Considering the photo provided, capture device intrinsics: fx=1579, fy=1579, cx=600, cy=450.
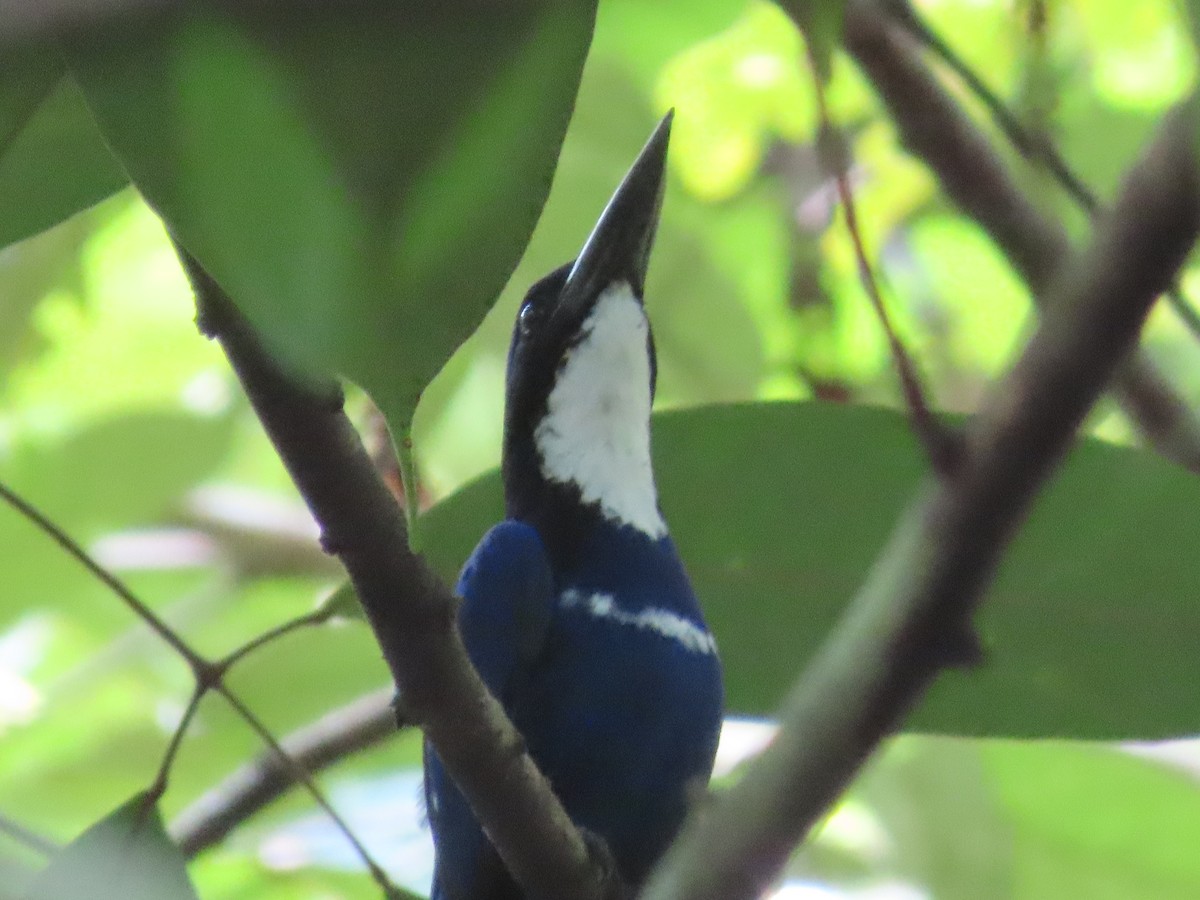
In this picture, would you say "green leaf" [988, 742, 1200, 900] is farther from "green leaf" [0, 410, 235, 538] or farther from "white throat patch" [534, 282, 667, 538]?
"green leaf" [0, 410, 235, 538]

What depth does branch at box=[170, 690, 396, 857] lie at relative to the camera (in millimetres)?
1903

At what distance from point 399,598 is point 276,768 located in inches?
46.7

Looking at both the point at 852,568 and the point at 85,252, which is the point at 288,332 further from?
the point at 85,252

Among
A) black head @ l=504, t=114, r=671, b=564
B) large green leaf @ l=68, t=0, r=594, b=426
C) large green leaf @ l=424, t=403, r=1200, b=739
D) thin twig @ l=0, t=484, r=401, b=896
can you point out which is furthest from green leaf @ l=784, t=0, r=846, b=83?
black head @ l=504, t=114, r=671, b=564

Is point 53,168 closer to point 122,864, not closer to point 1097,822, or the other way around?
point 122,864

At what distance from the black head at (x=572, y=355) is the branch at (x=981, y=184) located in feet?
1.27

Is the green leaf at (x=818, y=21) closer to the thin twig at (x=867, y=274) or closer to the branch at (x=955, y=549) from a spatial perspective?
the thin twig at (x=867, y=274)

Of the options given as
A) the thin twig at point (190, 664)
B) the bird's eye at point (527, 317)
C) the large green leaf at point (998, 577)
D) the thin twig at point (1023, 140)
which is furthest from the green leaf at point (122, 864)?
the bird's eye at point (527, 317)

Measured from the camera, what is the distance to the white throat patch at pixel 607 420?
67.5 inches

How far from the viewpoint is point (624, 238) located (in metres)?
1.54

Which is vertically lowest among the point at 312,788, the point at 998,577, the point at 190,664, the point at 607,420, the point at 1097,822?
the point at 1097,822

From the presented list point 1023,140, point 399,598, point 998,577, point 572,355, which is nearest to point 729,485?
point 998,577

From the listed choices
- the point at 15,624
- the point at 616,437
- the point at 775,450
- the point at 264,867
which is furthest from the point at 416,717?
the point at 15,624

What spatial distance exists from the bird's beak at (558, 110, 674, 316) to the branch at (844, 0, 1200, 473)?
40cm
